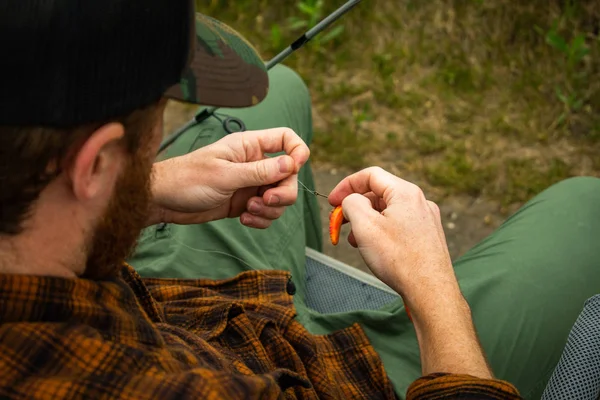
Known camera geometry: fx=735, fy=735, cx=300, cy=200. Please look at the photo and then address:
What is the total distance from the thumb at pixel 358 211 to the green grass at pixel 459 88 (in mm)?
1390

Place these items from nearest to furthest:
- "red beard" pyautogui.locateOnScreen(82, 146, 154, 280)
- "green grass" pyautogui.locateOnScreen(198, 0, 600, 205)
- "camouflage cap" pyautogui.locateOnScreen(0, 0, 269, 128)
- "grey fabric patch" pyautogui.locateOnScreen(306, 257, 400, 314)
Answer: "camouflage cap" pyautogui.locateOnScreen(0, 0, 269, 128)
"red beard" pyautogui.locateOnScreen(82, 146, 154, 280)
"grey fabric patch" pyautogui.locateOnScreen(306, 257, 400, 314)
"green grass" pyautogui.locateOnScreen(198, 0, 600, 205)

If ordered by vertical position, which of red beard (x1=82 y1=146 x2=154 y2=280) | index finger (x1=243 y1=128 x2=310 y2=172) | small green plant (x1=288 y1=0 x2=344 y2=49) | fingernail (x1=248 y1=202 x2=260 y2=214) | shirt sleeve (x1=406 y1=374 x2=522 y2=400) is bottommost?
shirt sleeve (x1=406 y1=374 x2=522 y2=400)

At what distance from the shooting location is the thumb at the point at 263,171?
1.44m

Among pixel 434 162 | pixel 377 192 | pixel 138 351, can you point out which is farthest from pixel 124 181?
pixel 434 162

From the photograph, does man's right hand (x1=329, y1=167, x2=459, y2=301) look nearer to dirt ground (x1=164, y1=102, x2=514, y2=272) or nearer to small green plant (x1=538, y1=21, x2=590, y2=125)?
dirt ground (x1=164, y1=102, x2=514, y2=272)

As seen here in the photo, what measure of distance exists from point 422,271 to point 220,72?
0.53 metres

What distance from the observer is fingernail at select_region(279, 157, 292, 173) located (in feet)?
4.73

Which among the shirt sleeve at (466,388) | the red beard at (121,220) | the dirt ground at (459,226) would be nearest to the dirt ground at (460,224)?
the dirt ground at (459,226)

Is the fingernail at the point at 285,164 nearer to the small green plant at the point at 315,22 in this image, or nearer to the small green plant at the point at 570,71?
the small green plant at the point at 570,71

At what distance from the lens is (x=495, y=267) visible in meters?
Result: 1.58

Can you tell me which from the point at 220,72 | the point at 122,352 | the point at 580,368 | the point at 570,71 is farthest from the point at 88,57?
the point at 570,71

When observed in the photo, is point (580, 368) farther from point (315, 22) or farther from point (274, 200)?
point (315, 22)

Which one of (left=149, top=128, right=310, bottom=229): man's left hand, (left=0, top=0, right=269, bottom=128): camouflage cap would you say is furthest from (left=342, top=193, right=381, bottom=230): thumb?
(left=0, top=0, right=269, bottom=128): camouflage cap

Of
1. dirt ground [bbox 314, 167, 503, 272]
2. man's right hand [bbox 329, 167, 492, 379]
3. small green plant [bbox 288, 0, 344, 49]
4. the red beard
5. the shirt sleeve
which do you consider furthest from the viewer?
small green plant [bbox 288, 0, 344, 49]
